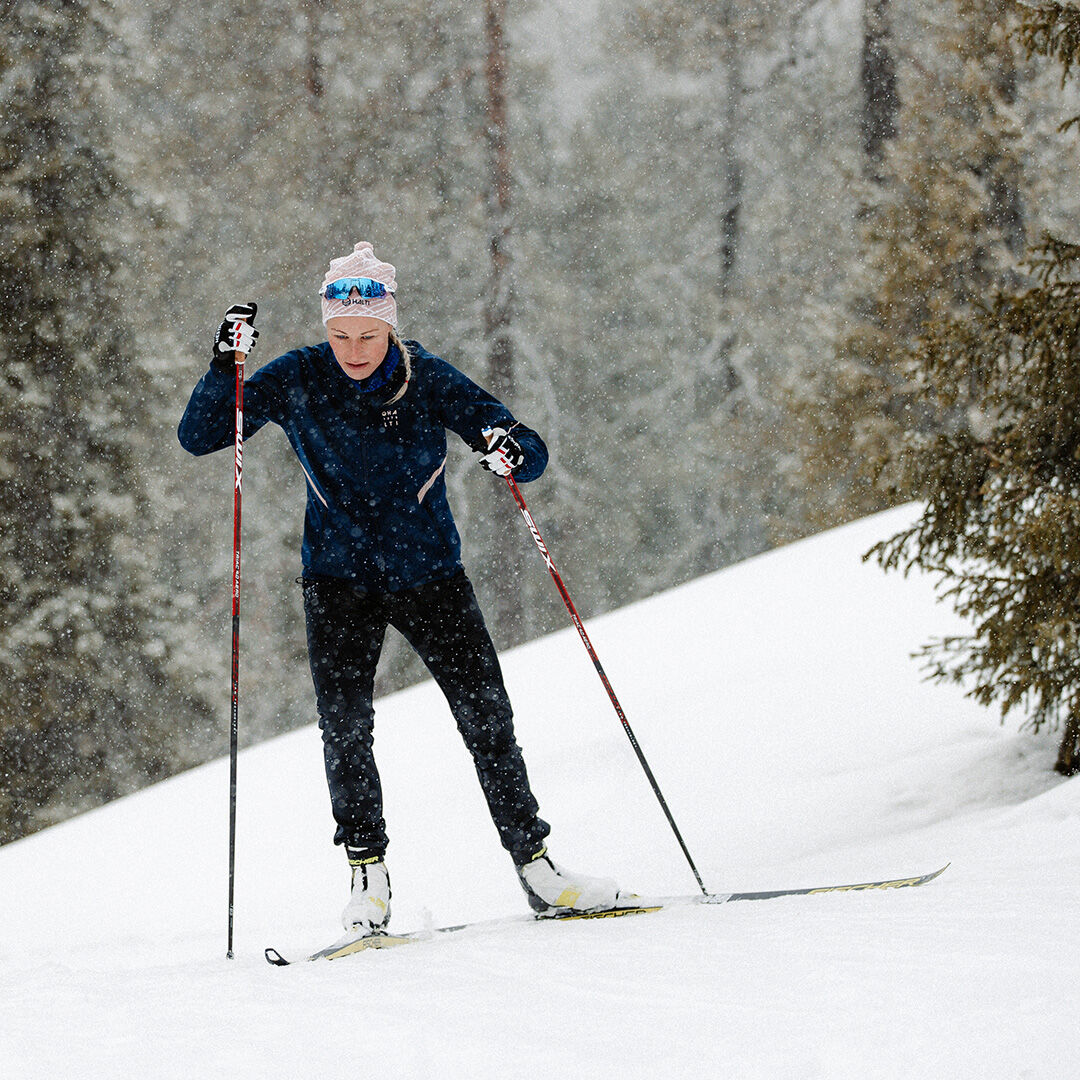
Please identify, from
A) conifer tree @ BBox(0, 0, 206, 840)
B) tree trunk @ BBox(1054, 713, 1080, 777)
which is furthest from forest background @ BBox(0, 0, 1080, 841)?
tree trunk @ BBox(1054, 713, 1080, 777)

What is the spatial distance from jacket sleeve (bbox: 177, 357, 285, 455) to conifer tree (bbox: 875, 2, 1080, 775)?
274 cm

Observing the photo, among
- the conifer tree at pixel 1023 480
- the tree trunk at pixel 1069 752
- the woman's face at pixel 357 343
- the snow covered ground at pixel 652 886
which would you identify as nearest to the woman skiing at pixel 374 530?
the woman's face at pixel 357 343

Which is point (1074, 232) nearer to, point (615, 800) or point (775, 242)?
point (775, 242)

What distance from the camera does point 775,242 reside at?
82.5 feet

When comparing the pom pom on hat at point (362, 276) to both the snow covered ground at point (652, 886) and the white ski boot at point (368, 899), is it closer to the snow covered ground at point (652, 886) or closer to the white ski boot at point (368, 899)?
the white ski boot at point (368, 899)

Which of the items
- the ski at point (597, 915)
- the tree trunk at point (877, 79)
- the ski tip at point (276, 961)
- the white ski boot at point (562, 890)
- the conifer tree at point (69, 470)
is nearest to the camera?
the ski tip at point (276, 961)

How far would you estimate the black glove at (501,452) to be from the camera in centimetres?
373

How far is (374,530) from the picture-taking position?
3715 mm

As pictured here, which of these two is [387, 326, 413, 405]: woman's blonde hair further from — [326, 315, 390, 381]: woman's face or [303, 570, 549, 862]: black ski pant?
[303, 570, 549, 862]: black ski pant

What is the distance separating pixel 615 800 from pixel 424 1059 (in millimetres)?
4377

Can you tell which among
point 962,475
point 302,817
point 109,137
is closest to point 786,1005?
point 962,475

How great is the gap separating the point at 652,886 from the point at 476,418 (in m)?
2.44

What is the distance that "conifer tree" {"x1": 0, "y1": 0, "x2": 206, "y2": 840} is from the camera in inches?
510

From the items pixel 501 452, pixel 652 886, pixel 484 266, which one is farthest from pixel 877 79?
pixel 501 452
